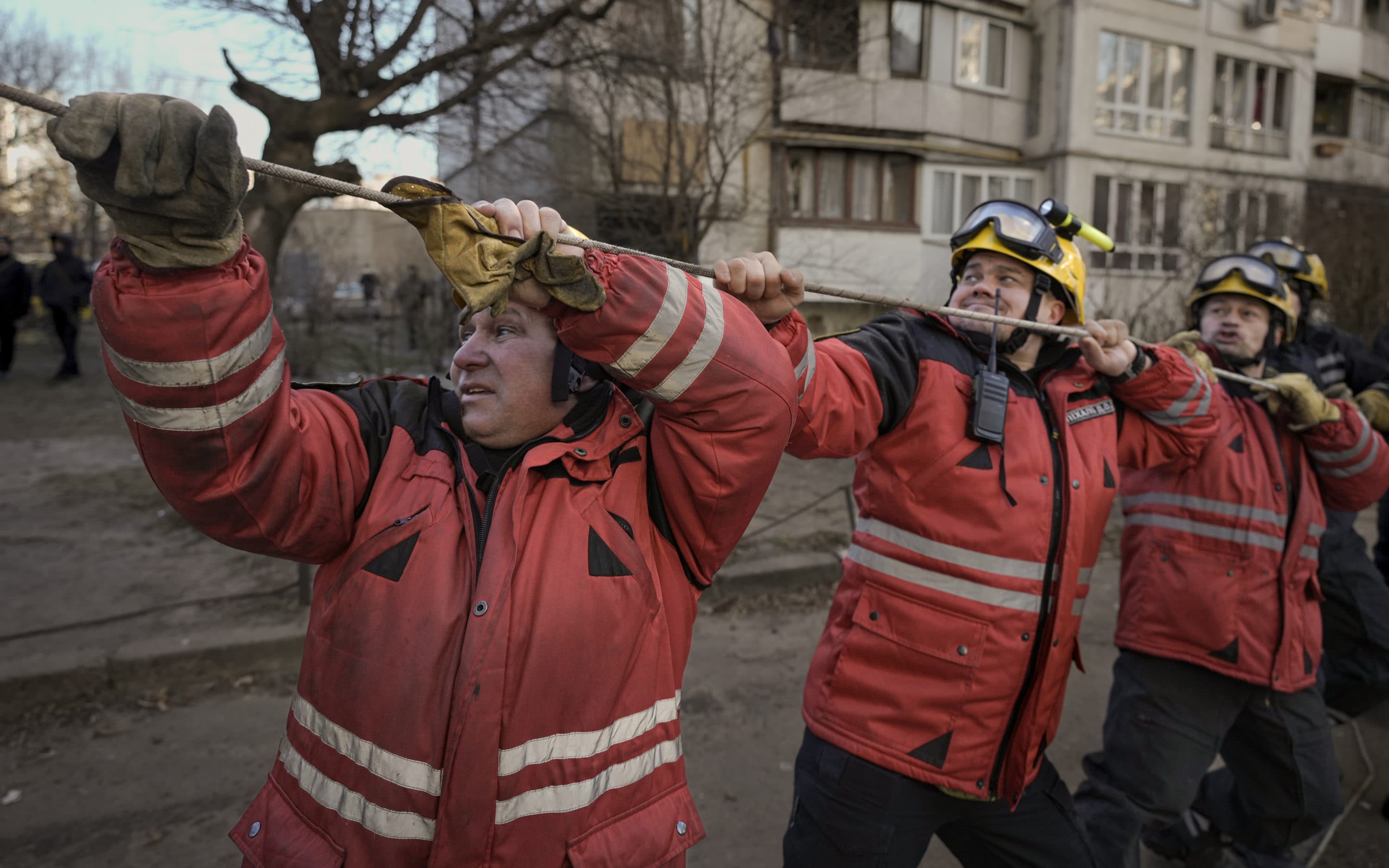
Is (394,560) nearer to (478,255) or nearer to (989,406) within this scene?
(478,255)

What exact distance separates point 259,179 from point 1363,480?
262 inches

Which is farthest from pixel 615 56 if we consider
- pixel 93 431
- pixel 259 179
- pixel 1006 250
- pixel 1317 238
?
pixel 1317 238

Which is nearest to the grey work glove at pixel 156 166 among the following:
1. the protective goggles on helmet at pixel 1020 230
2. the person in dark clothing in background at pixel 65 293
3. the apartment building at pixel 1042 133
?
the protective goggles on helmet at pixel 1020 230

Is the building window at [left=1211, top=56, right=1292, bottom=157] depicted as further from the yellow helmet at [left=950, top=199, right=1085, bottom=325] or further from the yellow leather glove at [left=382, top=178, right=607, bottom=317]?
the yellow leather glove at [left=382, top=178, right=607, bottom=317]

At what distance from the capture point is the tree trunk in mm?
6254

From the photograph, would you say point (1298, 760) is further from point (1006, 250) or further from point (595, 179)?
point (595, 179)

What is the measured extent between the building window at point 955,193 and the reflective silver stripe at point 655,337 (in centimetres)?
1928

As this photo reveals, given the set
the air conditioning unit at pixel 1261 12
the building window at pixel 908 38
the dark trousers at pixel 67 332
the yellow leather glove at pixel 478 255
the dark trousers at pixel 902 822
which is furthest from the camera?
the air conditioning unit at pixel 1261 12

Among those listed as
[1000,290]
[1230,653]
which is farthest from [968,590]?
[1230,653]

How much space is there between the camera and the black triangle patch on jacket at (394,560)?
162 centimetres

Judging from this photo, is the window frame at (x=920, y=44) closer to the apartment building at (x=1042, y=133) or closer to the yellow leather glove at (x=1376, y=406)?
the apartment building at (x=1042, y=133)

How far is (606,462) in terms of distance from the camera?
1.76 metres

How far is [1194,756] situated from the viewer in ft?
9.68

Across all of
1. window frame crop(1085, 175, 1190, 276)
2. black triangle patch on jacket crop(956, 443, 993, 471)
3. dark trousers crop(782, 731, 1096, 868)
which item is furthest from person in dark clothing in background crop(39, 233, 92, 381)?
window frame crop(1085, 175, 1190, 276)
